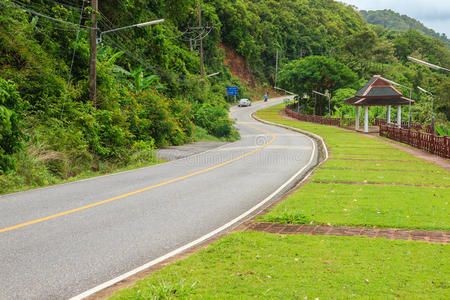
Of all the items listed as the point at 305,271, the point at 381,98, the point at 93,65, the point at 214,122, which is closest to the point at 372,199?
the point at 305,271

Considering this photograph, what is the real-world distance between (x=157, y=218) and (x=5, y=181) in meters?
5.79

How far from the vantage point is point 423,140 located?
1041 inches

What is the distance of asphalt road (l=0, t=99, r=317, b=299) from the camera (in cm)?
557

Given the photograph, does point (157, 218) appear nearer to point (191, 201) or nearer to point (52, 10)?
point (191, 201)

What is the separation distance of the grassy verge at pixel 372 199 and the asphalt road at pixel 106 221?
52.4 inches

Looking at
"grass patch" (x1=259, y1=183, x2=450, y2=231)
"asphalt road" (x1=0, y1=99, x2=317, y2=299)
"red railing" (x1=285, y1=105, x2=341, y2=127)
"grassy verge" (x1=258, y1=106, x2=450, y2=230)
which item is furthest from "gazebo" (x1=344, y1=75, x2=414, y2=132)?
"grass patch" (x1=259, y1=183, x2=450, y2=231)

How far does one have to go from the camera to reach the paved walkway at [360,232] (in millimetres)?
7105

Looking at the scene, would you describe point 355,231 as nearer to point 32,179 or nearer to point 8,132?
point 8,132

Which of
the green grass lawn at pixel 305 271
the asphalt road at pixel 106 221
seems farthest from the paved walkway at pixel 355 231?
the asphalt road at pixel 106 221

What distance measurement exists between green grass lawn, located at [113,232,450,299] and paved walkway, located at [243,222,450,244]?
419 mm

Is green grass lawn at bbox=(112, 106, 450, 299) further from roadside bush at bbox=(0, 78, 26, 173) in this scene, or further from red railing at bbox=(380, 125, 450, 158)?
red railing at bbox=(380, 125, 450, 158)

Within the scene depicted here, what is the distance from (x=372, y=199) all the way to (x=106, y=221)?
20.3ft

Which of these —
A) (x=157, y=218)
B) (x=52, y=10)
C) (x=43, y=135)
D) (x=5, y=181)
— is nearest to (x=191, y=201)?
(x=157, y=218)

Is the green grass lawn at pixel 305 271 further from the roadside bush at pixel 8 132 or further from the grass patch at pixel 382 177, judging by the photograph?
the roadside bush at pixel 8 132
